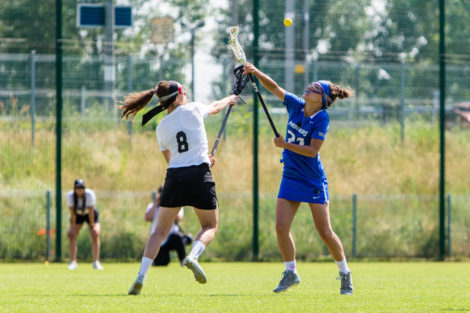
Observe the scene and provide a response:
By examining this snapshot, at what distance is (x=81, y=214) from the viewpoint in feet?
46.9

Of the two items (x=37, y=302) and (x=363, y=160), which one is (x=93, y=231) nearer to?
(x=363, y=160)

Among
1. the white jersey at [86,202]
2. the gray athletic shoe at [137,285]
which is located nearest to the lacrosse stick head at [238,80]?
the gray athletic shoe at [137,285]

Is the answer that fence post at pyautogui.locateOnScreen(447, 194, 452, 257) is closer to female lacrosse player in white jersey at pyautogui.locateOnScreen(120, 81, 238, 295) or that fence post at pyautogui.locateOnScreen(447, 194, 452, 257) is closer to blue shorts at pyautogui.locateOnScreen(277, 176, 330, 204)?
blue shorts at pyautogui.locateOnScreen(277, 176, 330, 204)

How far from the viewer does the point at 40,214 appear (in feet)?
49.7

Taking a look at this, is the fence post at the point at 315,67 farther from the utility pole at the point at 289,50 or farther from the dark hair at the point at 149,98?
the dark hair at the point at 149,98

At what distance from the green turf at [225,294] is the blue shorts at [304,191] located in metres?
0.90

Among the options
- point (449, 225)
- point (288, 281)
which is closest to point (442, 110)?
point (449, 225)

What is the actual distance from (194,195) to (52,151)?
8.37 metres

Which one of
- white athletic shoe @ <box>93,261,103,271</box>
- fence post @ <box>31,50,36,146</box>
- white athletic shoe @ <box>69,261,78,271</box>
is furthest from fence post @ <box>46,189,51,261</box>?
white athletic shoe @ <box>93,261,103,271</box>

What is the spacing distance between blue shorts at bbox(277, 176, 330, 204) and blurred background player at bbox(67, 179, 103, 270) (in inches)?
270

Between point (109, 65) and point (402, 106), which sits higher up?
point (109, 65)

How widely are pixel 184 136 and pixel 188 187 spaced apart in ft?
1.49

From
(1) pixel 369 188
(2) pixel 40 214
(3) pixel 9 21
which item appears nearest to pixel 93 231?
(2) pixel 40 214

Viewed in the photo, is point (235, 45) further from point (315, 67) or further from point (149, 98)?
point (315, 67)
